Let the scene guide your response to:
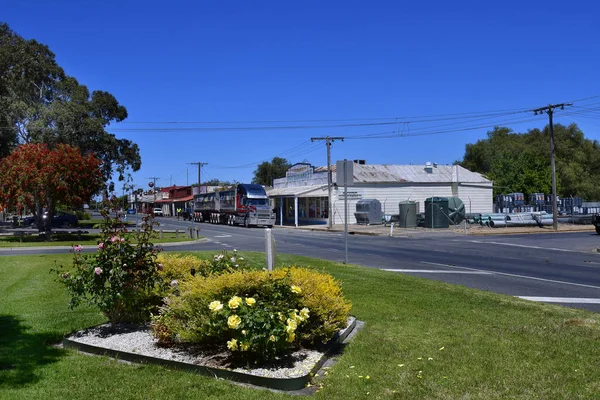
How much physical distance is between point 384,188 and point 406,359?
44.7 m

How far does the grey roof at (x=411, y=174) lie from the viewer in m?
50.0

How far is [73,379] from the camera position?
15.8 feet

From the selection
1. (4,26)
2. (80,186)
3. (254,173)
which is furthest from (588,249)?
(254,173)

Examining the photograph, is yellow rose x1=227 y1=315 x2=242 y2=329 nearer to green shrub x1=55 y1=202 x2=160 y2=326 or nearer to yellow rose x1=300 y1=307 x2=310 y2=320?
yellow rose x1=300 y1=307 x2=310 y2=320

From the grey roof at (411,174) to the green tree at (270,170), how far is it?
152 feet

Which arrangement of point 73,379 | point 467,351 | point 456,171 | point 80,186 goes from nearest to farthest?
point 73,379 < point 467,351 < point 80,186 < point 456,171

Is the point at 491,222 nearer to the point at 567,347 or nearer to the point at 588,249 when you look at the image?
the point at 588,249

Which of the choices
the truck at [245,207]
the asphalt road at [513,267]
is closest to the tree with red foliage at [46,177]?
the asphalt road at [513,267]

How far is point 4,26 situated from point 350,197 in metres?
29.6

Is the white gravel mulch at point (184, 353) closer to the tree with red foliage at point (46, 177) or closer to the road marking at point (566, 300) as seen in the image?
the road marking at point (566, 300)

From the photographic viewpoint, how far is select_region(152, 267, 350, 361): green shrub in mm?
5023

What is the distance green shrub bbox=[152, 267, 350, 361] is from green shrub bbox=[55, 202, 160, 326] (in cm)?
41

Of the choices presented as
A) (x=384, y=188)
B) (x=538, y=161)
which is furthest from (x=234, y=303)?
(x=538, y=161)

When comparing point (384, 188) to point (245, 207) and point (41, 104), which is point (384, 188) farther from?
point (41, 104)
